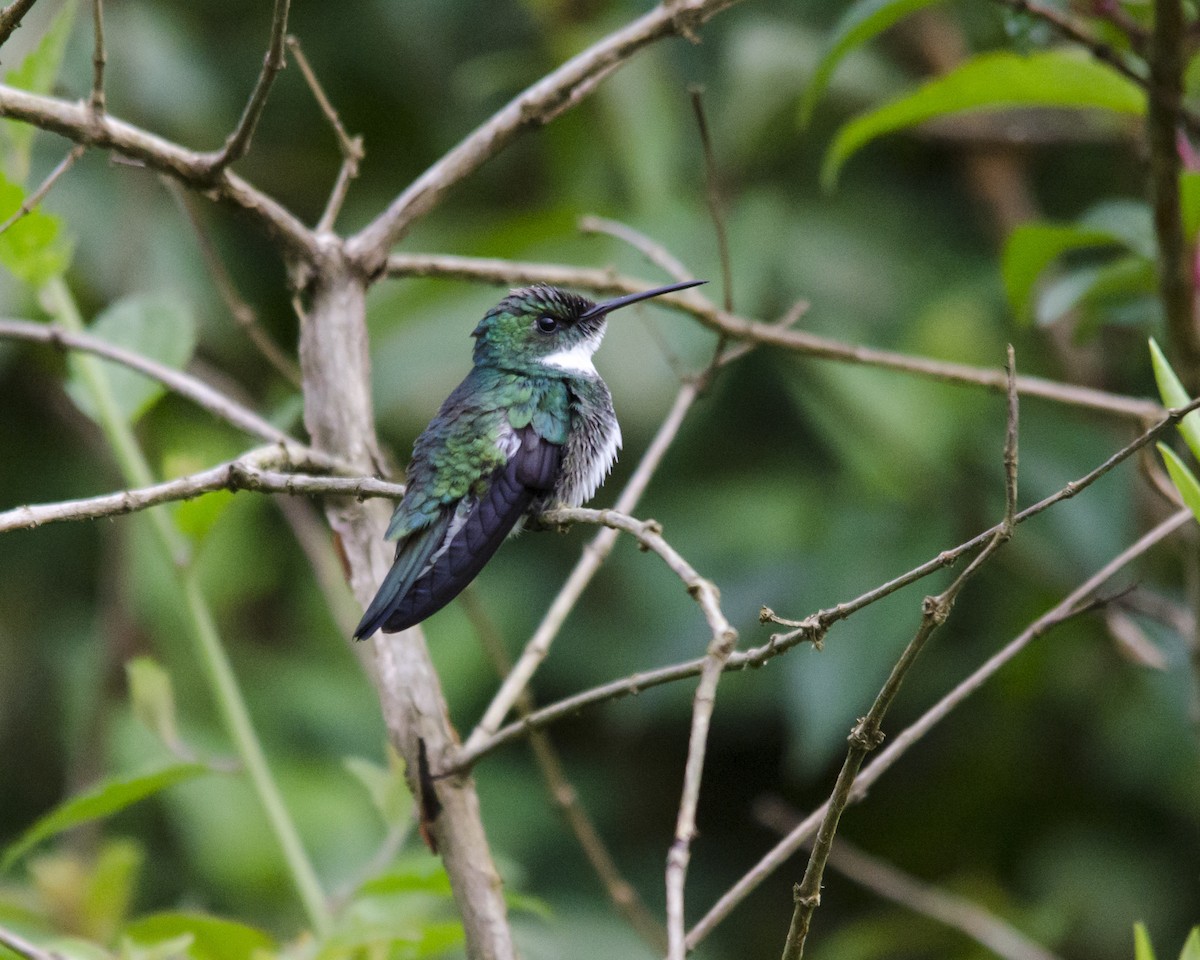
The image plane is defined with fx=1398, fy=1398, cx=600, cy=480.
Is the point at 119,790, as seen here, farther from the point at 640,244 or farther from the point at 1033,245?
the point at 1033,245

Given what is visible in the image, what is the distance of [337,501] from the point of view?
240 cm

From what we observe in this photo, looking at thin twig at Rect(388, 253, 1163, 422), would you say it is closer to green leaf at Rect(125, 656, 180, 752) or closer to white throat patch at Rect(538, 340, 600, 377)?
white throat patch at Rect(538, 340, 600, 377)

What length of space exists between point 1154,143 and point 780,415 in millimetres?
2953

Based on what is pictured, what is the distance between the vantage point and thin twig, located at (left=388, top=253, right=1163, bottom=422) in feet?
8.94

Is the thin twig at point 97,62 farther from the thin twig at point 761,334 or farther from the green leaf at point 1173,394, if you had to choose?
the green leaf at point 1173,394

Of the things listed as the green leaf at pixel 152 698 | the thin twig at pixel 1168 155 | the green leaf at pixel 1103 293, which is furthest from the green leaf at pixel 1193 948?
the green leaf at pixel 152 698

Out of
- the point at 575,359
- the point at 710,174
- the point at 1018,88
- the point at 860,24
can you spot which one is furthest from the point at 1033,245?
the point at 575,359

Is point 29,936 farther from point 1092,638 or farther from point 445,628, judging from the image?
point 1092,638

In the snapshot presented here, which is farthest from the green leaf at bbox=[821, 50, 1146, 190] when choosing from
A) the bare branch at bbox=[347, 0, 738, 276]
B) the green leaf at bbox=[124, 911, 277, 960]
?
the green leaf at bbox=[124, 911, 277, 960]

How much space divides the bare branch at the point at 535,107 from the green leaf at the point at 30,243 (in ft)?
1.80

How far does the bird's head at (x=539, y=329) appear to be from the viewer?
3.25 m

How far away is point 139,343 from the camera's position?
9.41 feet

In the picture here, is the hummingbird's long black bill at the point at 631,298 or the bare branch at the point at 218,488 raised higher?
the hummingbird's long black bill at the point at 631,298

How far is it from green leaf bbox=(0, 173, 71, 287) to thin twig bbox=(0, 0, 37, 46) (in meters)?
0.56
